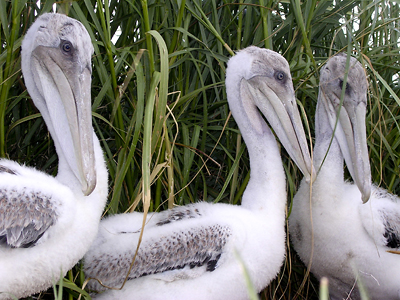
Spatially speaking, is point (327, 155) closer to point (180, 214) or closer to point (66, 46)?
point (180, 214)

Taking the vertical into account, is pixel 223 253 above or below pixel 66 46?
below

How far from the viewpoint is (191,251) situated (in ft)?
8.47

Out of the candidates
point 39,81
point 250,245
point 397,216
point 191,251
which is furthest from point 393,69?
point 39,81

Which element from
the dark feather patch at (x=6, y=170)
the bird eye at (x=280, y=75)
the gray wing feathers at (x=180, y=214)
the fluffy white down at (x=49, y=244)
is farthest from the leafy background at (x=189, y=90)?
the dark feather patch at (x=6, y=170)

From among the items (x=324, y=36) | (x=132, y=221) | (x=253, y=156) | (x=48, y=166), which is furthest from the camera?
(x=324, y=36)

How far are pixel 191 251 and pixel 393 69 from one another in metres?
2.35

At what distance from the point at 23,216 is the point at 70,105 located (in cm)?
64

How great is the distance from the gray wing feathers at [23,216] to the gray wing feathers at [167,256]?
1.65ft

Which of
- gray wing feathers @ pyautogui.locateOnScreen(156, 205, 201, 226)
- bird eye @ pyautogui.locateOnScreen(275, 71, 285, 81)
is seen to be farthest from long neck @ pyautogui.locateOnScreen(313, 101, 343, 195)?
gray wing feathers @ pyautogui.locateOnScreen(156, 205, 201, 226)

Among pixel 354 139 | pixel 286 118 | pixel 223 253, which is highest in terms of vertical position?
pixel 286 118

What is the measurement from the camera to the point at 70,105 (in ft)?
7.84

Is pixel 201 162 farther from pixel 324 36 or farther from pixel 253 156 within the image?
pixel 324 36

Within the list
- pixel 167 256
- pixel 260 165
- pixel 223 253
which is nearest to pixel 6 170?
pixel 167 256

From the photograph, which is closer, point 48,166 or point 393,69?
point 48,166
